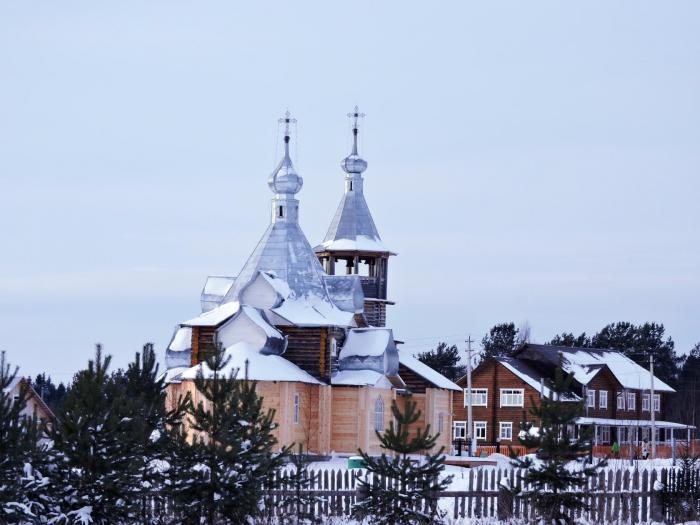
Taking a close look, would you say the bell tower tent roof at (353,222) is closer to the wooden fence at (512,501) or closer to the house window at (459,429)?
the house window at (459,429)

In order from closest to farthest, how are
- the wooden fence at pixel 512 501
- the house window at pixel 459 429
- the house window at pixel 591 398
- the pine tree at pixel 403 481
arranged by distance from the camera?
1. the pine tree at pixel 403 481
2. the wooden fence at pixel 512 501
3. the house window at pixel 459 429
4. the house window at pixel 591 398

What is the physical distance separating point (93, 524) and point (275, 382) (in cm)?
2400

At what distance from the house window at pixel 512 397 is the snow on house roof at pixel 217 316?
21663 mm

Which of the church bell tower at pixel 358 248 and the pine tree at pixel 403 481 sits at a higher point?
the church bell tower at pixel 358 248

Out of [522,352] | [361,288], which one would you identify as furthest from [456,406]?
[361,288]

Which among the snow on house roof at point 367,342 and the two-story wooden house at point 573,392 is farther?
the two-story wooden house at point 573,392

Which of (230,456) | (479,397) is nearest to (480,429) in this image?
(479,397)

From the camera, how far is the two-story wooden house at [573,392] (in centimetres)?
6328

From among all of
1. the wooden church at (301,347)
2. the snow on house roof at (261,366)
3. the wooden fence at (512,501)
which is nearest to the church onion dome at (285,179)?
the wooden church at (301,347)

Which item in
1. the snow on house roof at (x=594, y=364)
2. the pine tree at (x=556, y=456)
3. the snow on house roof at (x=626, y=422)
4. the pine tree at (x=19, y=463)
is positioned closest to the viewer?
the pine tree at (x=19, y=463)

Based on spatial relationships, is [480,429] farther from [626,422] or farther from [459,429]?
[626,422]

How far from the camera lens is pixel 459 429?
214 ft

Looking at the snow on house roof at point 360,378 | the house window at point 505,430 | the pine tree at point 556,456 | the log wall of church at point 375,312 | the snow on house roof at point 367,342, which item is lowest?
the pine tree at point 556,456

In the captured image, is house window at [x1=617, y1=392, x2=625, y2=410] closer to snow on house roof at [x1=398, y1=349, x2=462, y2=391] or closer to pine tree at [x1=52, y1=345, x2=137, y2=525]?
snow on house roof at [x1=398, y1=349, x2=462, y2=391]
